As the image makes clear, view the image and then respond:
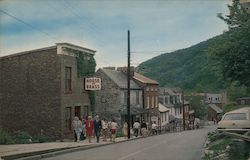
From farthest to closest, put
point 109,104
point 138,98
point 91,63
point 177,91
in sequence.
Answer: point 177,91 < point 138,98 < point 109,104 < point 91,63

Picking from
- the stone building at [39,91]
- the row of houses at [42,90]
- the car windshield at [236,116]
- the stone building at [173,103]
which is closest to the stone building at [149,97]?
the stone building at [173,103]

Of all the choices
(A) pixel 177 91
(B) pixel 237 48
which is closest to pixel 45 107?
(B) pixel 237 48

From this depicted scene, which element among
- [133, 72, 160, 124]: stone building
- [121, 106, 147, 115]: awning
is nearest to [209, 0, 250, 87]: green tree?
[121, 106, 147, 115]: awning

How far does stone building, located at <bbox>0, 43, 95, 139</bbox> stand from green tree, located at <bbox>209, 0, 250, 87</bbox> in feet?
39.8

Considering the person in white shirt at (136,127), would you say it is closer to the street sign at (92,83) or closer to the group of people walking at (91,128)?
the group of people walking at (91,128)

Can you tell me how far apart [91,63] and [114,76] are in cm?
1917

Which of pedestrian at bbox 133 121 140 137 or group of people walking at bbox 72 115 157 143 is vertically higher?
group of people walking at bbox 72 115 157 143

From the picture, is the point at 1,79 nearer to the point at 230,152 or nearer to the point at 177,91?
the point at 230,152

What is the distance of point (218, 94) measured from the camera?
5699 inches

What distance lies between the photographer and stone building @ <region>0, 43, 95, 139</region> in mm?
34844

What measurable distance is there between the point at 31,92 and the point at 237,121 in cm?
1699

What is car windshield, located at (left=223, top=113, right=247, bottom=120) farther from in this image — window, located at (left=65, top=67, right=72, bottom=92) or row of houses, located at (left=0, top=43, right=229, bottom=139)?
window, located at (left=65, top=67, right=72, bottom=92)

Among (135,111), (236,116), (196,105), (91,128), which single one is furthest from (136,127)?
(196,105)

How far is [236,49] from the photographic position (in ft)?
85.0
